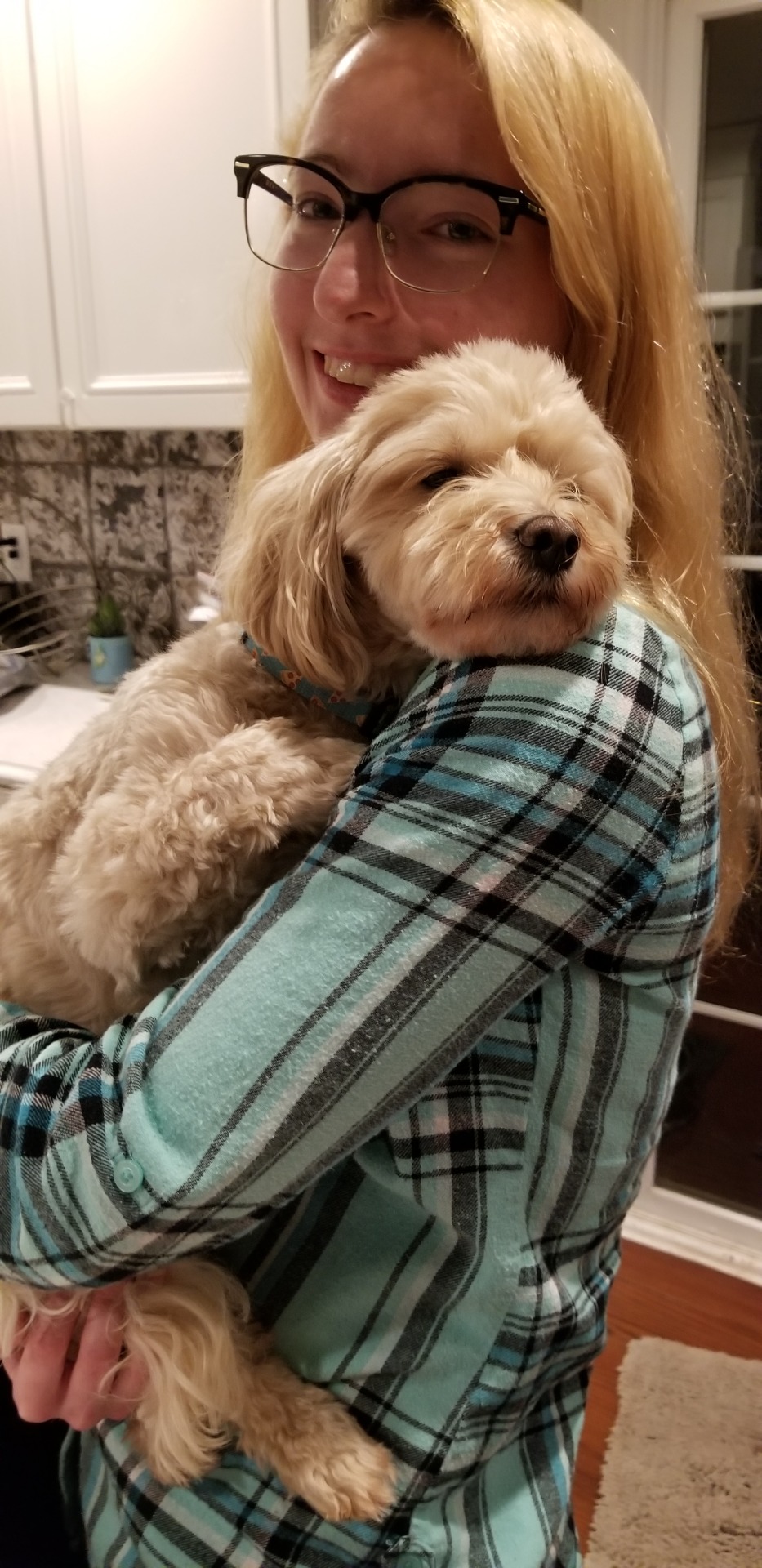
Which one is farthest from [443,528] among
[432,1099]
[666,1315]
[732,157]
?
[666,1315]

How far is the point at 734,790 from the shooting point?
100 cm

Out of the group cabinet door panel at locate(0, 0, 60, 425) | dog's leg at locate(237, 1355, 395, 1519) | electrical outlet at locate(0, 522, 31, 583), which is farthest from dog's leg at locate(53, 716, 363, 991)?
electrical outlet at locate(0, 522, 31, 583)

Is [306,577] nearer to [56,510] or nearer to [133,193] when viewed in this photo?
[133,193]

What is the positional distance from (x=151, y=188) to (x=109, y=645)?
3.59ft

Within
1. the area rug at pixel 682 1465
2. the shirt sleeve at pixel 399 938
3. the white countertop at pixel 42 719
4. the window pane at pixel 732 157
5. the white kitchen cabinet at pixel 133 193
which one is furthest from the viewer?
the white countertop at pixel 42 719

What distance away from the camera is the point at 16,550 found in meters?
3.02

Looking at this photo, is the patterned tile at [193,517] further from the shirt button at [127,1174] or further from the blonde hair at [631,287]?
the shirt button at [127,1174]

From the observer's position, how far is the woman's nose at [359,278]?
2.94 feet

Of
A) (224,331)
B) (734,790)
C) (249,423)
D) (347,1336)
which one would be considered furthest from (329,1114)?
(224,331)

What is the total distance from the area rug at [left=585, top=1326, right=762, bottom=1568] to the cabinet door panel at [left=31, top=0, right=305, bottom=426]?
2144mm

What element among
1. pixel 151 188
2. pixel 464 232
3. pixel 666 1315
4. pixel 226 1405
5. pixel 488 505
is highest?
pixel 151 188

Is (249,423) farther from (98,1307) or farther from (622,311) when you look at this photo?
(98,1307)

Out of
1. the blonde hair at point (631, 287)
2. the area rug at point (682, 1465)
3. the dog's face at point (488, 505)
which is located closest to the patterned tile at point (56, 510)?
the blonde hair at point (631, 287)

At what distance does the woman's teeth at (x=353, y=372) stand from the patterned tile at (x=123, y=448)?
190 cm
